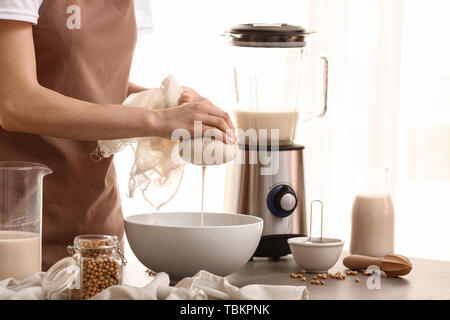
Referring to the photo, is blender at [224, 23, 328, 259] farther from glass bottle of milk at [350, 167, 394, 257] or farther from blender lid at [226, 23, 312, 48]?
glass bottle of milk at [350, 167, 394, 257]

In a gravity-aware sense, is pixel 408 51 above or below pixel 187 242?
above

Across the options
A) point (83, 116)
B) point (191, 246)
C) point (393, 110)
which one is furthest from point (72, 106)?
point (393, 110)

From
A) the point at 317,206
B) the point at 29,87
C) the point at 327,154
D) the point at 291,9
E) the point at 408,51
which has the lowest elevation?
the point at 317,206

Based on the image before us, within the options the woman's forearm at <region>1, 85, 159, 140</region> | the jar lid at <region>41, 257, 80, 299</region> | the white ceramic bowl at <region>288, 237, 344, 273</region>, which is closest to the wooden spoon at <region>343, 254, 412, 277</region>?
the white ceramic bowl at <region>288, 237, 344, 273</region>

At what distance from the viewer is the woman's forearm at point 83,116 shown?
1.38m

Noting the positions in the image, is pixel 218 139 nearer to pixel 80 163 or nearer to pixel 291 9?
pixel 80 163

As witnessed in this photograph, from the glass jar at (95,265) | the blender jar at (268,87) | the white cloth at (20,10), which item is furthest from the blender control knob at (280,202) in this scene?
the white cloth at (20,10)

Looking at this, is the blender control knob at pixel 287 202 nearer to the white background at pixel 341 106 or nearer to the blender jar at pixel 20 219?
the blender jar at pixel 20 219

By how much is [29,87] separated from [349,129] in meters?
1.89

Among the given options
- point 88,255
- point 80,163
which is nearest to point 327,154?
point 80,163
